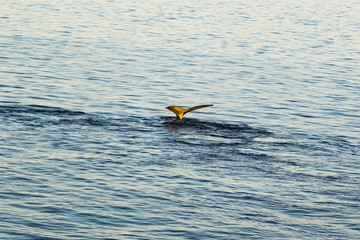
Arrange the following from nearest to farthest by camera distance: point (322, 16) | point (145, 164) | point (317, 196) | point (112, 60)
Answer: point (317, 196) < point (145, 164) < point (112, 60) < point (322, 16)

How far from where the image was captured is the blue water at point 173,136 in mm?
17953

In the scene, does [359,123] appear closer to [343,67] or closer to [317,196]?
[317,196]

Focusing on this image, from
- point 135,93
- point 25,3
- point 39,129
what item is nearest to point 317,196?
point 39,129

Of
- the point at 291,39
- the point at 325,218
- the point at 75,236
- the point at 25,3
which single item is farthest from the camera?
the point at 25,3

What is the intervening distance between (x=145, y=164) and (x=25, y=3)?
1949 inches

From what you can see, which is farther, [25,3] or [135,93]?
[25,3]

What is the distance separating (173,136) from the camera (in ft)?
83.3

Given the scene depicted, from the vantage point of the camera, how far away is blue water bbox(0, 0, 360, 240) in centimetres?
1795

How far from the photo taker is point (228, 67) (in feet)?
138

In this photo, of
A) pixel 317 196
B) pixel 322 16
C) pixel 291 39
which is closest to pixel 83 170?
pixel 317 196

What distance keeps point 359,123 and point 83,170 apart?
13637mm

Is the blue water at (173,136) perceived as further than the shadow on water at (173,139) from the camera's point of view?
No

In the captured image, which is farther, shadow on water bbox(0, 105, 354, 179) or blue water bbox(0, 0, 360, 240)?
shadow on water bbox(0, 105, 354, 179)

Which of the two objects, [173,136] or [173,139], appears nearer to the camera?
[173,139]
